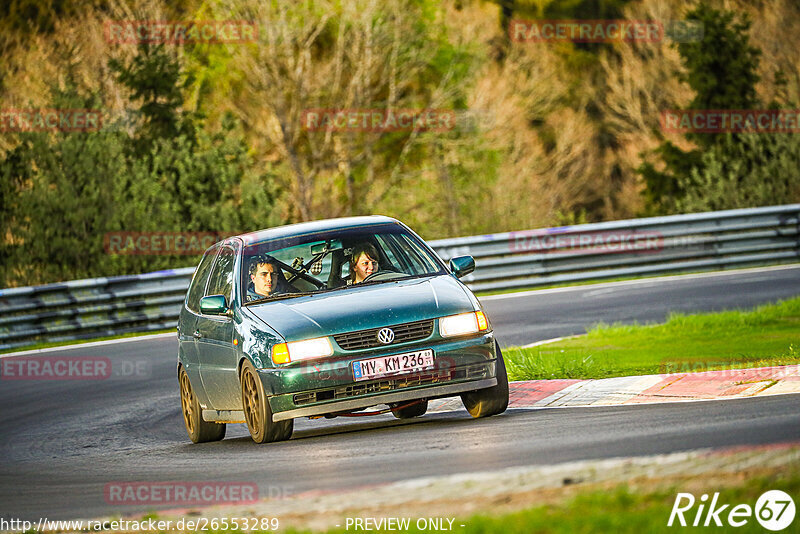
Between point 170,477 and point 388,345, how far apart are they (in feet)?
5.65

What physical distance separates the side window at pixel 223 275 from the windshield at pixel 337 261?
0.20m

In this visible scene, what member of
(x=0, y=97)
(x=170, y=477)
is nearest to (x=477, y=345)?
(x=170, y=477)

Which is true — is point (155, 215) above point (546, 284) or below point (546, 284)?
above

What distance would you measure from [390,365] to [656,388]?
241 cm

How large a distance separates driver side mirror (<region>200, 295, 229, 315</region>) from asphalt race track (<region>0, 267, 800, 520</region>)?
1034mm

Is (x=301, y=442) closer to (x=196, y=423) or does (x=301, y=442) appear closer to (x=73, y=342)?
(x=196, y=423)

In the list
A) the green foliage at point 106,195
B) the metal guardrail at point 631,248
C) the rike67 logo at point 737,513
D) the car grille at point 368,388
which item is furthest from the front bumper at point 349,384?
the green foliage at point 106,195

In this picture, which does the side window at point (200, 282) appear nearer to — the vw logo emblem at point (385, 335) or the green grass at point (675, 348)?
the vw logo emblem at point (385, 335)

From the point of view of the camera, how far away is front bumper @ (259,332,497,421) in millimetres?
8758

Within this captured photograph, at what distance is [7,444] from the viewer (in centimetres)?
1139

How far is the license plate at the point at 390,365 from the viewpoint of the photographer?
877 cm

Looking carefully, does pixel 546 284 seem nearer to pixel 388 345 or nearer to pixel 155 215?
pixel 155 215

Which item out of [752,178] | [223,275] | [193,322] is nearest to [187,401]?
[193,322]

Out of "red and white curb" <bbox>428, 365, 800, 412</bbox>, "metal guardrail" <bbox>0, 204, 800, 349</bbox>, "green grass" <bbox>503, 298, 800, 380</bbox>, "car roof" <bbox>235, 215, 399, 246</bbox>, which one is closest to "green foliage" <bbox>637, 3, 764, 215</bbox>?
"metal guardrail" <bbox>0, 204, 800, 349</bbox>
